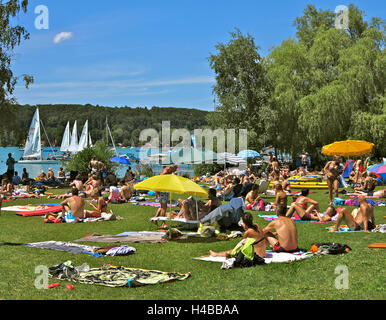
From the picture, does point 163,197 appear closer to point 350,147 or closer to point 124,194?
point 124,194

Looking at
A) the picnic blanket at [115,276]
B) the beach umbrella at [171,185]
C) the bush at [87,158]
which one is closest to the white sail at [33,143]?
the bush at [87,158]

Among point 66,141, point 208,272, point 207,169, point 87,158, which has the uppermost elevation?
point 66,141

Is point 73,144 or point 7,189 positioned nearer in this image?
point 7,189

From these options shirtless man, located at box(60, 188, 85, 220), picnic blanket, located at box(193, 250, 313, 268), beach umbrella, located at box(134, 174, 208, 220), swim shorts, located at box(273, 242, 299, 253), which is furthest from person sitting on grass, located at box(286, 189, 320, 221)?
shirtless man, located at box(60, 188, 85, 220)

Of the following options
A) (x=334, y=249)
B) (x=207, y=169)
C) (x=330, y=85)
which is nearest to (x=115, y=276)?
(x=334, y=249)

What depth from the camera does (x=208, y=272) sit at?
798cm

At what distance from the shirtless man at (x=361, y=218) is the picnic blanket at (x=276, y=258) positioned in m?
2.80

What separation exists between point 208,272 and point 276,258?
4.90 ft

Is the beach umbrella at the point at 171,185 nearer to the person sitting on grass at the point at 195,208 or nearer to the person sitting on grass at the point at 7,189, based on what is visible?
the person sitting on grass at the point at 195,208

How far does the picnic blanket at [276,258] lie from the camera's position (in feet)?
27.8

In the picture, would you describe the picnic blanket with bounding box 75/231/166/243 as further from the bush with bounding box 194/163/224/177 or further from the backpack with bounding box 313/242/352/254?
the bush with bounding box 194/163/224/177

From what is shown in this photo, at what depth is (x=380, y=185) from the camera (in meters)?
23.6

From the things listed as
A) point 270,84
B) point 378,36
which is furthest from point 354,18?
point 270,84

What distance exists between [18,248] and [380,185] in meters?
18.8
